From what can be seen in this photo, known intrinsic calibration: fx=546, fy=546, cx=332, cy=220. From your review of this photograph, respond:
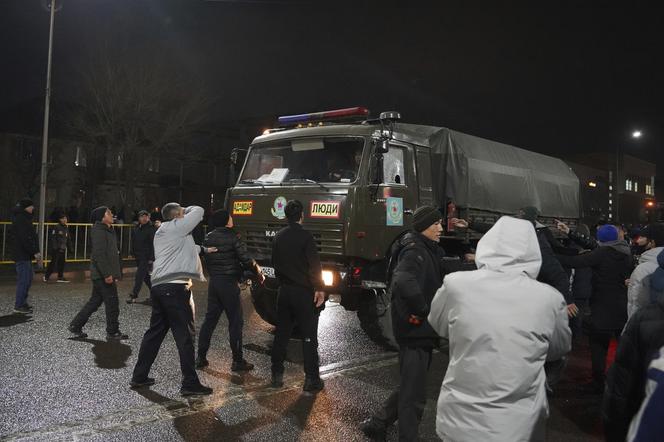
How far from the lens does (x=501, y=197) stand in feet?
29.6

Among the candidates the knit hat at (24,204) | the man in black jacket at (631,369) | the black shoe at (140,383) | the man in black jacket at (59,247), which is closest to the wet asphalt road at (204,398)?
the black shoe at (140,383)

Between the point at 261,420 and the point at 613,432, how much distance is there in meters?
2.80

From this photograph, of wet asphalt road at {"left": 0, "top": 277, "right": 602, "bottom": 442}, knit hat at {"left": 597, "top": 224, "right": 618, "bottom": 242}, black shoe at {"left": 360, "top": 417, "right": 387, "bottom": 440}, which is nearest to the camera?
black shoe at {"left": 360, "top": 417, "right": 387, "bottom": 440}

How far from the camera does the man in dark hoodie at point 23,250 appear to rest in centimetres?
873

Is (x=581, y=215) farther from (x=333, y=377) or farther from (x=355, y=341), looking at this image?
(x=333, y=377)

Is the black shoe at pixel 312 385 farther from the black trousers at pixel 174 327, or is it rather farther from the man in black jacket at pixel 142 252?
the man in black jacket at pixel 142 252

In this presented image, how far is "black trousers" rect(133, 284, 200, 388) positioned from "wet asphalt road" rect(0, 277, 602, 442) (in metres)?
0.22

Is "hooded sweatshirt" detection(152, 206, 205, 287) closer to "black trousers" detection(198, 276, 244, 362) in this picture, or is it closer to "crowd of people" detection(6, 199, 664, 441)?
"crowd of people" detection(6, 199, 664, 441)

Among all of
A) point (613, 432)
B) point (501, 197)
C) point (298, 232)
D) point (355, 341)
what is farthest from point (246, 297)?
point (613, 432)

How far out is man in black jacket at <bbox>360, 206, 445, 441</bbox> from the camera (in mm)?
Result: 3709

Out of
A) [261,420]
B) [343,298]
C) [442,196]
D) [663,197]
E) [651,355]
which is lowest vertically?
[261,420]

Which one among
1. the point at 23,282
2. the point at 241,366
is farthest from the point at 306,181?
the point at 23,282

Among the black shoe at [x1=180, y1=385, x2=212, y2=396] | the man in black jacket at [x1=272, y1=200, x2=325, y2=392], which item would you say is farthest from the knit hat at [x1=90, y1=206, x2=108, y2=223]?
the black shoe at [x1=180, y1=385, x2=212, y2=396]

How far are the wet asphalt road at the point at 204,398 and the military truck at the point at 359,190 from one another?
89cm
